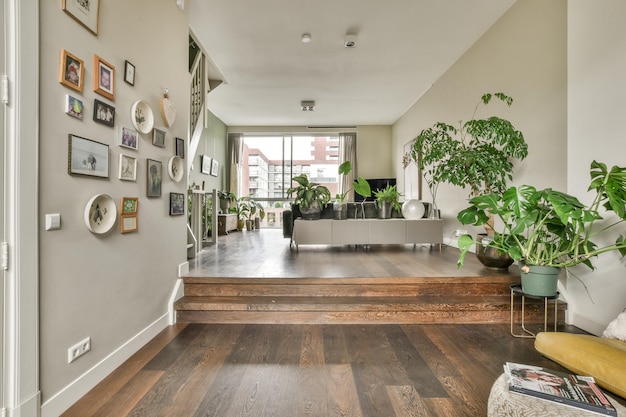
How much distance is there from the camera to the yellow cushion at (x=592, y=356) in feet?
5.16

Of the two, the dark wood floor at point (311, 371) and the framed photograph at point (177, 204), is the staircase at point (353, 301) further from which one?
the framed photograph at point (177, 204)

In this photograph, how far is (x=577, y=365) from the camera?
5.75 ft

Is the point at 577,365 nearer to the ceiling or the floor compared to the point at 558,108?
nearer to the floor

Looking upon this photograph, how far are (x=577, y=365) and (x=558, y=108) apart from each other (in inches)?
91.9

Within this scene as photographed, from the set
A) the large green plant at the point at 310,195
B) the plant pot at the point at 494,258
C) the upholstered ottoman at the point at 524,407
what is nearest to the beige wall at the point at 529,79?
the plant pot at the point at 494,258

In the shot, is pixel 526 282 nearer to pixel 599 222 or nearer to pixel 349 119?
pixel 599 222

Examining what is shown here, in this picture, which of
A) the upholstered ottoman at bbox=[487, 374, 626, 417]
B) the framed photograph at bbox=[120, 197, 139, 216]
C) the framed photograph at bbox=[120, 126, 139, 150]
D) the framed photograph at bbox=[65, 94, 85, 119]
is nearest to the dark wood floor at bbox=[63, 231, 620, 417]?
the upholstered ottoman at bbox=[487, 374, 626, 417]

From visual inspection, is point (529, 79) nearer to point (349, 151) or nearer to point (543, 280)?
point (543, 280)

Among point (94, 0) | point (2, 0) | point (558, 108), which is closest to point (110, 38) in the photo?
point (94, 0)

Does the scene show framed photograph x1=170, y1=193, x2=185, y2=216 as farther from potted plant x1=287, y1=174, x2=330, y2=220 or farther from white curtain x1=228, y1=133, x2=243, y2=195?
white curtain x1=228, y1=133, x2=243, y2=195

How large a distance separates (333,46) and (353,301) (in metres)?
3.45

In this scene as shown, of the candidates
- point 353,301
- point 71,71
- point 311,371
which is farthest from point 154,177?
point 353,301

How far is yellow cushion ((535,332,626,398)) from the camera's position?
5.16 feet

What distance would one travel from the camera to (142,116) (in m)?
2.29
